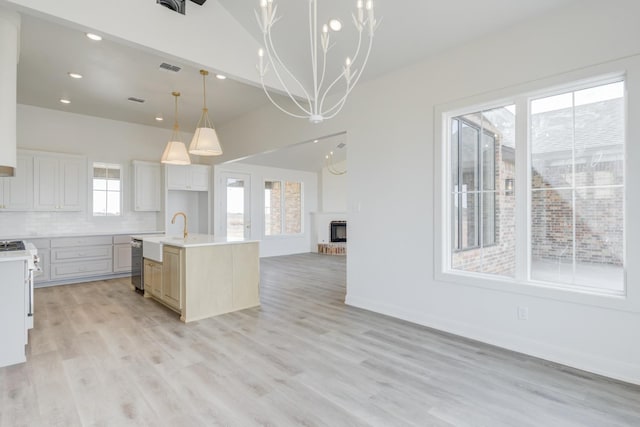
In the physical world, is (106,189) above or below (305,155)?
below

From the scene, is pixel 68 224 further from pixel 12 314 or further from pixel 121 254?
pixel 12 314

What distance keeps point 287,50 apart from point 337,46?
67cm

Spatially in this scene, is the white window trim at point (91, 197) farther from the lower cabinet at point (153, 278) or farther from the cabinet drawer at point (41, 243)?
the lower cabinet at point (153, 278)

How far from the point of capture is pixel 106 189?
660 centimetres

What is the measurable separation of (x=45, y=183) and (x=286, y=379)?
5.76m

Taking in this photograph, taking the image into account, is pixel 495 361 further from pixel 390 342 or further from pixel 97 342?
pixel 97 342

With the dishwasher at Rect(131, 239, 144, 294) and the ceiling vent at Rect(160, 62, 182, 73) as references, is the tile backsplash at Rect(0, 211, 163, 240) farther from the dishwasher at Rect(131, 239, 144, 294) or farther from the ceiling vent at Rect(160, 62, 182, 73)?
the ceiling vent at Rect(160, 62, 182, 73)

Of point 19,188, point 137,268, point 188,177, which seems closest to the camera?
point 137,268

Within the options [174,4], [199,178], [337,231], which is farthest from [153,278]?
[337,231]

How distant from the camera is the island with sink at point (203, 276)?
3.94 meters

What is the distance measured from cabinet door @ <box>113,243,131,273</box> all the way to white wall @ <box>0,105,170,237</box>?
1.72 ft

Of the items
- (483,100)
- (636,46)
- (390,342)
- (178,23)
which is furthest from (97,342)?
(636,46)

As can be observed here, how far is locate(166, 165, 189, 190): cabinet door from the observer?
22.6 feet

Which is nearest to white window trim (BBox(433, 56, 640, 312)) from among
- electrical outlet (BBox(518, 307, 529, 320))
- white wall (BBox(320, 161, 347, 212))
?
electrical outlet (BBox(518, 307, 529, 320))
